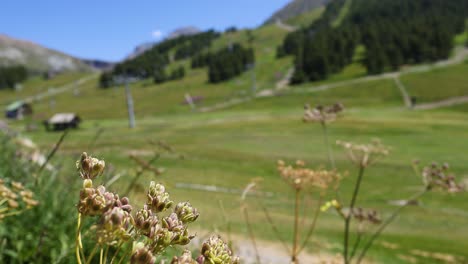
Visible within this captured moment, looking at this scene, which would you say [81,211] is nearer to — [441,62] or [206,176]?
[206,176]

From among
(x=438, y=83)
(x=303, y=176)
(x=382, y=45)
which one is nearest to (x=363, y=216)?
(x=303, y=176)

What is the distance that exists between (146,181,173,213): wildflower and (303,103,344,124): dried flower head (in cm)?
371

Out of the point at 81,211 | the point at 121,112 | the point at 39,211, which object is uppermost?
the point at 81,211

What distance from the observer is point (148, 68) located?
594ft

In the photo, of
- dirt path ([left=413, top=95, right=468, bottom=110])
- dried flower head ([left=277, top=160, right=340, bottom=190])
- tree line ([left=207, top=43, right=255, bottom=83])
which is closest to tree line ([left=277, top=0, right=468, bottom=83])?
tree line ([left=207, top=43, right=255, bottom=83])

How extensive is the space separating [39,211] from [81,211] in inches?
148

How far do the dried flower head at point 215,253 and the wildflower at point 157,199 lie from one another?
0.13 meters

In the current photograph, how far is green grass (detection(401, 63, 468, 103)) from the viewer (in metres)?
82.3

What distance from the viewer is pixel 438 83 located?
89.2 metres

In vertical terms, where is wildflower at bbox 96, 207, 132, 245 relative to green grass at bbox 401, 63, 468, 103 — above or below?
above

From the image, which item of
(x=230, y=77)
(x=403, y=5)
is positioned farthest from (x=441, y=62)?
(x=403, y=5)

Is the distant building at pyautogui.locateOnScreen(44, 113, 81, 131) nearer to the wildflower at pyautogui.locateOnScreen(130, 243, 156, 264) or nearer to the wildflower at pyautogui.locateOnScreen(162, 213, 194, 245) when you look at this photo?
the wildflower at pyautogui.locateOnScreen(162, 213, 194, 245)

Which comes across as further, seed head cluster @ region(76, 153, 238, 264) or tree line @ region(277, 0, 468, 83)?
tree line @ region(277, 0, 468, 83)

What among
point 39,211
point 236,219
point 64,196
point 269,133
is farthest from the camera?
point 269,133
